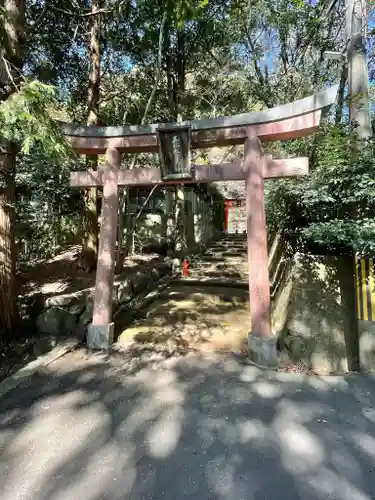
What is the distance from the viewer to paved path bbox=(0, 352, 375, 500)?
6.39ft

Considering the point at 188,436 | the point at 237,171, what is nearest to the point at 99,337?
the point at 188,436

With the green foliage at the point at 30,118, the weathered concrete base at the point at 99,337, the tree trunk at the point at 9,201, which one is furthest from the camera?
the weathered concrete base at the point at 99,337

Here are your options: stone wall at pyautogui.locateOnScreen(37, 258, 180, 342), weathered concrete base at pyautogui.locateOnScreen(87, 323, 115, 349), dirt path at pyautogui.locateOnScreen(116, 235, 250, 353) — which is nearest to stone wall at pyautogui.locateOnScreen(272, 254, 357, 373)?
dirt path at pyautogui.locateOnScreen(116, 235, 250, 353)

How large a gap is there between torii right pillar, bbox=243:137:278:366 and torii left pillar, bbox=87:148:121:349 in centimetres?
201

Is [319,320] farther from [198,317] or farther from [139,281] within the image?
[139,281]

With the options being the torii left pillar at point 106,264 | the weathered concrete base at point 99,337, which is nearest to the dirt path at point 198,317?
the weathered concrete base at point 99,337

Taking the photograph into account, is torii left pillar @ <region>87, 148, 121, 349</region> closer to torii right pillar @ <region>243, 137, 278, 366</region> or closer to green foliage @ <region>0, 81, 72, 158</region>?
green foliage @ <region>0, 81, 72, 158</region>

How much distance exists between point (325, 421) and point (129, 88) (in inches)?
335

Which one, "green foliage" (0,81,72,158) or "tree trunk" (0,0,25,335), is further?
"tree trunk" (0,0,25,335)

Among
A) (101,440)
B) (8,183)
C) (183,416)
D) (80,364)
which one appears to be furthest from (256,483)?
(8,183)

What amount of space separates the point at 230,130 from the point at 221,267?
615 cm

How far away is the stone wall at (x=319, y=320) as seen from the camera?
3.61 m

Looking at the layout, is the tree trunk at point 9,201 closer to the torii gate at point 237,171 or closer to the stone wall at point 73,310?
the stone wall at point 73,310

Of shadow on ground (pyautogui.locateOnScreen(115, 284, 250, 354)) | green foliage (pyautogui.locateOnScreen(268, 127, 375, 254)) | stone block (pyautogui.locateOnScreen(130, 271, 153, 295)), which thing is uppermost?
green foliage (pyautogui.locateOnScreen(268, 127, 375, 254))
